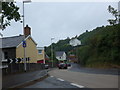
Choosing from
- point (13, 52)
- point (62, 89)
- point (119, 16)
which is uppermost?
point (119, 16)

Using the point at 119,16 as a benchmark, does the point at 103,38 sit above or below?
below

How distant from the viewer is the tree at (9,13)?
17.0 meters

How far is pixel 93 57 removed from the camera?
44.7 metres

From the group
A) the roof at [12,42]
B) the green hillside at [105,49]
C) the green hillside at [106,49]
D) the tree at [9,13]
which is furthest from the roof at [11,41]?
the tree at [9,13]

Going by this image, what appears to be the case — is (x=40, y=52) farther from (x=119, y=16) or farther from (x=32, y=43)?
(x=119, y=16)

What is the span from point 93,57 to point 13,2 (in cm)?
2978

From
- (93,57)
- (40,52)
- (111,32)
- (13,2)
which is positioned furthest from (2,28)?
(40,52)

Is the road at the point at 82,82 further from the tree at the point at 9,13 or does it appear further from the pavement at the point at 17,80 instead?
the tree at the point at 9,13

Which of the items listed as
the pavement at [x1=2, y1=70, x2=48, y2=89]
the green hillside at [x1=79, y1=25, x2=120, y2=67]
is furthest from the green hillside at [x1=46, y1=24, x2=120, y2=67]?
the pavement at [x1=2, y1=70, x2=48, y2=89]

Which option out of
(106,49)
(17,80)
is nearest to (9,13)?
(17,80)

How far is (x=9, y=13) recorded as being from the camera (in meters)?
17.2

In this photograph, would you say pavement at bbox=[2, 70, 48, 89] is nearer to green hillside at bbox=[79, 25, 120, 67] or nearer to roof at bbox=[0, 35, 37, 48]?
green hillside at bbox=[79, 25, 120, 67]

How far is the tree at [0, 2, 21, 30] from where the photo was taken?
17.0 meters

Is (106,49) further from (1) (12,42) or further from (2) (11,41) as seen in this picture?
(2) (11,41)
